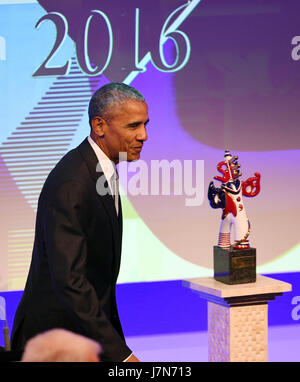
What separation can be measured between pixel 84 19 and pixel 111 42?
0.76 ft

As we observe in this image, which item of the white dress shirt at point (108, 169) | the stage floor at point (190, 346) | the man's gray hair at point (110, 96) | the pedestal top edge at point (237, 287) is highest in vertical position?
the man's gray hair at point (110, 96)

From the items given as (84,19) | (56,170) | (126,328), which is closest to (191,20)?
(84,19)

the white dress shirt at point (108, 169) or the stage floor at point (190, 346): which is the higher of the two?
the white dress shirt at point (108, 169)

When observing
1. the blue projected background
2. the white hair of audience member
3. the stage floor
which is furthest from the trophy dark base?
the white hair of audience member

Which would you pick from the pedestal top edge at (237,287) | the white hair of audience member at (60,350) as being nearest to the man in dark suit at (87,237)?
the white hair of audience member at (60,350)

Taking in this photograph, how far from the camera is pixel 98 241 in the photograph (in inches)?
88.7

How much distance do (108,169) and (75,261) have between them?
43cm

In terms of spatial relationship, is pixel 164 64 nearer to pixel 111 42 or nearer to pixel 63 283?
pixel 111 42

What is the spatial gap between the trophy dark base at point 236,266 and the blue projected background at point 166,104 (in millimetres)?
1525

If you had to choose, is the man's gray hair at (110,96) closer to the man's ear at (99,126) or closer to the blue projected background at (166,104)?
the man's ear at (99,126)

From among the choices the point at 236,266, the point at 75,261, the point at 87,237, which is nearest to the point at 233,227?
the point at 236,266

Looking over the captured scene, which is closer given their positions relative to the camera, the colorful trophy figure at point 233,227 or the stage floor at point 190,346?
the colorful trophy figure at point 233,227

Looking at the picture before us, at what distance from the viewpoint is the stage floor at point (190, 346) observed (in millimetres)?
4488

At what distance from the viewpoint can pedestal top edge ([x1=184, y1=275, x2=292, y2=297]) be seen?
3.15 meters
